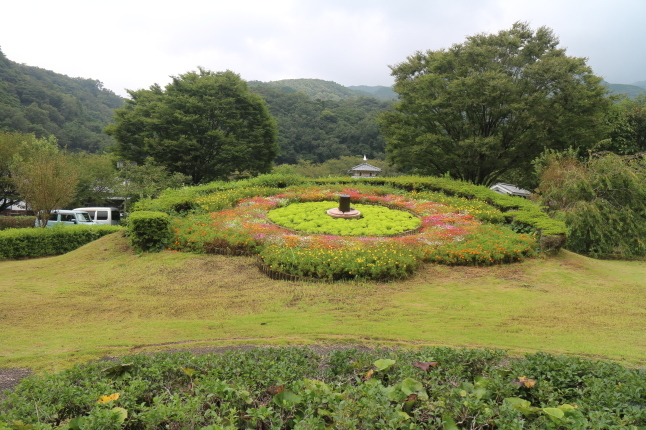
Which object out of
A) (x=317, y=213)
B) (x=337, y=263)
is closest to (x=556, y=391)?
(x=337, y=263)

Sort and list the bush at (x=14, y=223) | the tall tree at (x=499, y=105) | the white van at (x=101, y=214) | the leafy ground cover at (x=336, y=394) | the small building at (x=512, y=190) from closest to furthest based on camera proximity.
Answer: the leafy ground cover at (x=336, y=394) < the tall tree at (x=499, y=105) < the bush at (x=14, y=223) < the white van at (x=101, y=214) < the small building at (x=512, y=190)

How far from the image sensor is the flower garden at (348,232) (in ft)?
26.0

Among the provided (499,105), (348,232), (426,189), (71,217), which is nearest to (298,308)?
(348,232)

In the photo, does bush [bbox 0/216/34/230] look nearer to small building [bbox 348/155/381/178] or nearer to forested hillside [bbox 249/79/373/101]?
small building [bbox 348/155/381/178]

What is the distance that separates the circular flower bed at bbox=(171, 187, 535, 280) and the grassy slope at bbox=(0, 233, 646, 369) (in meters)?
0.34

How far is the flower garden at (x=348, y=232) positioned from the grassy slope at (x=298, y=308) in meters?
0.39

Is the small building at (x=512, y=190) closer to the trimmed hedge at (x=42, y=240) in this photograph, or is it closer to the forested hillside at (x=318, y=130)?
the forested hillside at (x=318, y=130)

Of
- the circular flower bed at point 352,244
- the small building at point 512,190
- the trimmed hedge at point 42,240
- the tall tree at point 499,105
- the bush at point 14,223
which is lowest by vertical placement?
the bush at point 14,223

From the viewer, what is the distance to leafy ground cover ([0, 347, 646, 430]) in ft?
8.22

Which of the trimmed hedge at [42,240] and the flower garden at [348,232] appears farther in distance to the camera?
the trimmed hedge at [42,240]

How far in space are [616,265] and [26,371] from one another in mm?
11874

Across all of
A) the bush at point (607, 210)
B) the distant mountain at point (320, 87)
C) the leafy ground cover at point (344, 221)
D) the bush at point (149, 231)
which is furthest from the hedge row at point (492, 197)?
the distant mountain at point (320, 87)

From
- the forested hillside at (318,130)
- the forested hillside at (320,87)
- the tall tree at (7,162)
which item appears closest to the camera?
the tall tree at (7,162)

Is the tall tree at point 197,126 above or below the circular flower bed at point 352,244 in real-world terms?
above
